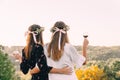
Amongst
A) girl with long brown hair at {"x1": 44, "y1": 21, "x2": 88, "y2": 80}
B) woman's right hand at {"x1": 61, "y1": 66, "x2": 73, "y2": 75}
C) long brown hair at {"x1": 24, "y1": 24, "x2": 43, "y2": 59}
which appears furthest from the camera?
long brown hair at {"x1": 24, "y1": 24, "x2": 43, "y2": 59}

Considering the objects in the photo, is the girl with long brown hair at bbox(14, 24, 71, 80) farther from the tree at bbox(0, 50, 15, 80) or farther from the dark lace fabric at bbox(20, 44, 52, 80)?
the tree at bbox(0, 50, 15, 80)

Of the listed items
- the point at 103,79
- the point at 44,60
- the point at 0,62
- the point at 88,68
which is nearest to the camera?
the point at 44,60

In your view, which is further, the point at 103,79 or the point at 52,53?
the point at 103,79

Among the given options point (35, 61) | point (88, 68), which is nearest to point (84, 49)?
point (35, 61)

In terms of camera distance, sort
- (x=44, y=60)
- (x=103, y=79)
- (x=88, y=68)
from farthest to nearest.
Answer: (x=88, y=68), (x=103, y=79), (x=44, y=60)

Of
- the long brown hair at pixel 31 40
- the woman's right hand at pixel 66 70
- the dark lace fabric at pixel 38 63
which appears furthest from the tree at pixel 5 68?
the woman's right hand at pixel 66 70

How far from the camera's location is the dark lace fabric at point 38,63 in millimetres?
9633

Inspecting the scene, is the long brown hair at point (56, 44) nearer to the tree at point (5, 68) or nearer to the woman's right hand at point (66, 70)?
the woman's right hand at point (66, 70)

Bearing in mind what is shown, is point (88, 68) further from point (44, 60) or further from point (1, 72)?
point (44, 60)

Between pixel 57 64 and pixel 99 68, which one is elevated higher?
pixel 57 64

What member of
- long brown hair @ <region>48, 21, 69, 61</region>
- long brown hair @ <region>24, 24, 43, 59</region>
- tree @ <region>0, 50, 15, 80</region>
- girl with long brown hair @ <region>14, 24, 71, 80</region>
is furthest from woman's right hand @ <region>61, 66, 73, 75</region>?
tree @ <region>0, 50, 15, 80</region>

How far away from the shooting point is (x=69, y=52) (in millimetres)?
9719

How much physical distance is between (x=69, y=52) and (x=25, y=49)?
926 mm

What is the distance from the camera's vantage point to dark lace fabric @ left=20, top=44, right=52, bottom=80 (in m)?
9.63
